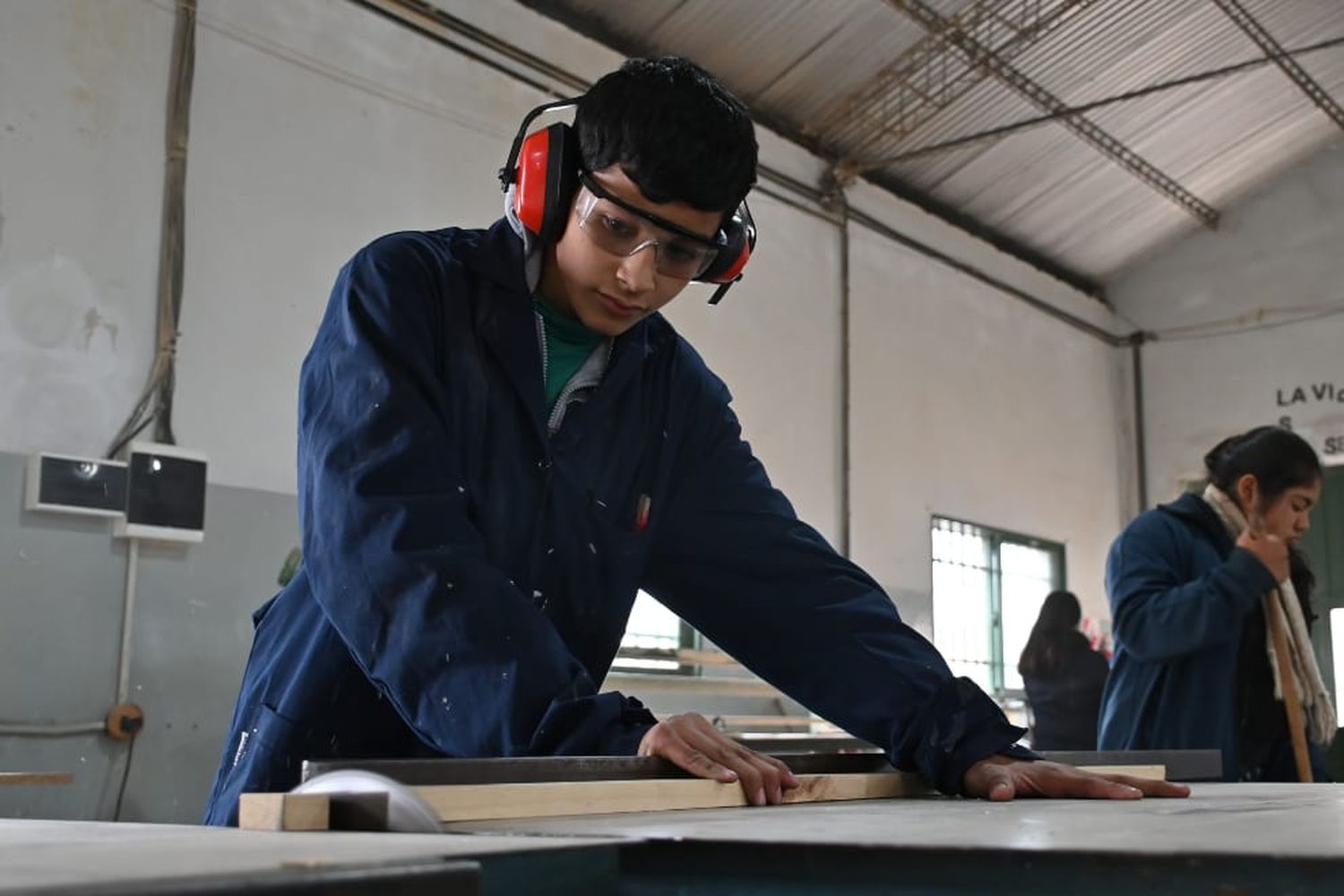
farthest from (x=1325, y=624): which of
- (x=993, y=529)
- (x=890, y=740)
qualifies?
(x=890, y=740)

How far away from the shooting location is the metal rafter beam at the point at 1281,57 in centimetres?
764

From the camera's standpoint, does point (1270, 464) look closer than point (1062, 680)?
Yes

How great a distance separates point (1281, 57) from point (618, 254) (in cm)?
694

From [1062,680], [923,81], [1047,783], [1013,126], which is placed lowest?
[1047,783]

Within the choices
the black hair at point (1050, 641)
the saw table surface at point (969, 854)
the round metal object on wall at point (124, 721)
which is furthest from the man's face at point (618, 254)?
the black hair at point (1050, 641)

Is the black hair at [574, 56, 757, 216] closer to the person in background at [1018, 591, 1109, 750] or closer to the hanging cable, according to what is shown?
the hanging cable

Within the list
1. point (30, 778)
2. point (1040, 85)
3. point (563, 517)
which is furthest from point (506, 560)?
point (1040, 85)

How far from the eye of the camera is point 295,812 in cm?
91

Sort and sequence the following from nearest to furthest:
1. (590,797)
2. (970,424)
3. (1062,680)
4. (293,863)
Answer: (293,863)
(590,797)
(1062,680)
(970,424)

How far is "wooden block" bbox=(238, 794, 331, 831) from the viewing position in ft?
2.97

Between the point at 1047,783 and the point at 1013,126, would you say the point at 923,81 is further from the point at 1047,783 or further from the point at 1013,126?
the point at 1047,783

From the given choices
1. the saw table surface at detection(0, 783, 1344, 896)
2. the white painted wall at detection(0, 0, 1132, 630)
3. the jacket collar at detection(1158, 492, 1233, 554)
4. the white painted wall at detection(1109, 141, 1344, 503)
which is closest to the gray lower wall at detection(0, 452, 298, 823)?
the white painted wall at detection(0, 0, 1132, 630)

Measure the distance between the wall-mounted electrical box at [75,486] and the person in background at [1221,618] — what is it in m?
2.77

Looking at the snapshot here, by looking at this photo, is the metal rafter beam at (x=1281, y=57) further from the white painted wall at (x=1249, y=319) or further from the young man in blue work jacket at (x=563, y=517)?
the young man in blue work jacket at (x=563, y=517)
